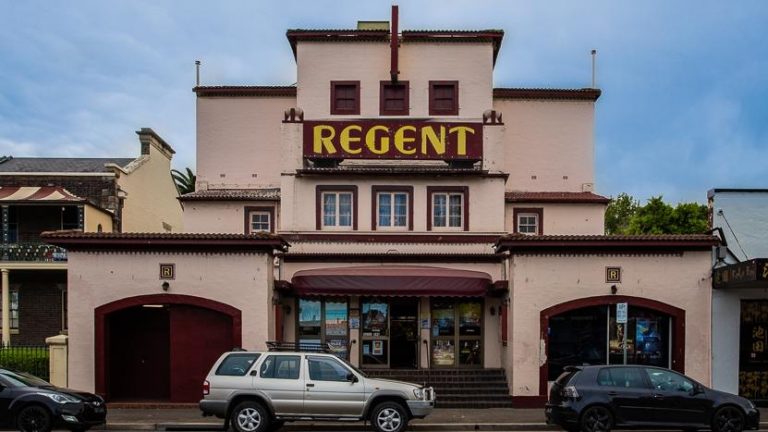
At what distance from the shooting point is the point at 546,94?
88.9 feet

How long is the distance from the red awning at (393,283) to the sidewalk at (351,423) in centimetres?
355

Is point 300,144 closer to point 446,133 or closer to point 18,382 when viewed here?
point 446,133

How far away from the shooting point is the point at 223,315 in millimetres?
18922

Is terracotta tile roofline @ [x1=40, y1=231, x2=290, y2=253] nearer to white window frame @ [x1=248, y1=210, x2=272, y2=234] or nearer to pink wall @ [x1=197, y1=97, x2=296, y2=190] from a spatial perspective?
white window frame @ [x1=248, y1=210, x2=272, y2=234]

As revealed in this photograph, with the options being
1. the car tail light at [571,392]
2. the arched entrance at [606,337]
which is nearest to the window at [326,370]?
the car tail light at [571,392]

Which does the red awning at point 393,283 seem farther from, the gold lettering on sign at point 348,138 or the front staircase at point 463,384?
the gold lettering on sign at point 348,138

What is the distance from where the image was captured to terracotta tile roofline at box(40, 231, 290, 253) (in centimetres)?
1853

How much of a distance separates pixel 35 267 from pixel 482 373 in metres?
18.1

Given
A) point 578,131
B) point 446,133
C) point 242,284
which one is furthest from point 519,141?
point 242,284

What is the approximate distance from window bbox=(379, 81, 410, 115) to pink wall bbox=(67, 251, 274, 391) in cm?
841

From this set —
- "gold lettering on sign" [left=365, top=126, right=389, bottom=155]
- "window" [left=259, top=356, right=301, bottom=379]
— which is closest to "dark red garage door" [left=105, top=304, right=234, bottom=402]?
"window" [left=259, top=356, right=301, bottom=379]

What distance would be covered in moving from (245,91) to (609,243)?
15261 millimetres

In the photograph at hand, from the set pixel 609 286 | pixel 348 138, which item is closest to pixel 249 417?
Result: pixel 609 286

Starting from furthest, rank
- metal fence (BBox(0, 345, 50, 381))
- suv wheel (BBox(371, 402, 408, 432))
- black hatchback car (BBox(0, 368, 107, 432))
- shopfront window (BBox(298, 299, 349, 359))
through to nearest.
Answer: shopfront window (BBox(298, 299, 349, 359))
metal fence (BBox(0, 345, 50, 381))
suv wheel (BBox(371, 402, 408, 432))
black hatchback car (BBox(0, 368, 107, 432))
